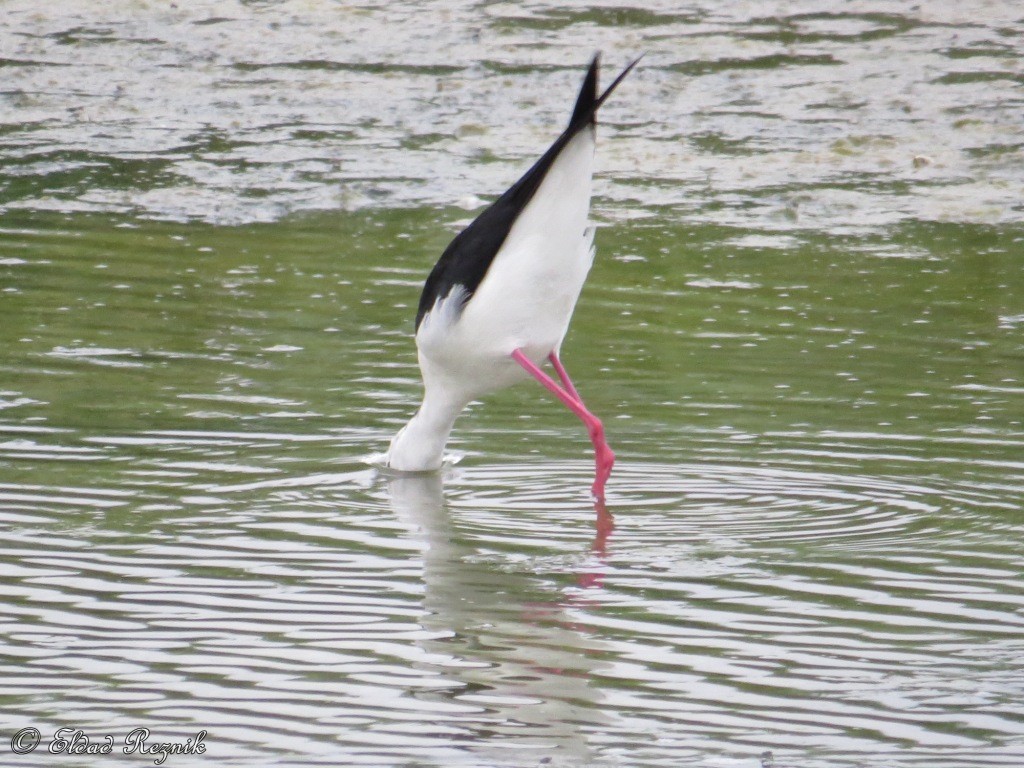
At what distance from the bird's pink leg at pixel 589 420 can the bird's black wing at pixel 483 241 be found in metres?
0.36

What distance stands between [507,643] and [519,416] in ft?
9.01

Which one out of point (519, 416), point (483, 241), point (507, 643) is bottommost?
point (519, 416)

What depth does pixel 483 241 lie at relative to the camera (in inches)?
268

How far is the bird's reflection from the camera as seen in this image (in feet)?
14.3

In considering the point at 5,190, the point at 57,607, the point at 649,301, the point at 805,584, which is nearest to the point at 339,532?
the point at 57,607

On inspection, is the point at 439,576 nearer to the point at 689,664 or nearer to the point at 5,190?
the point at 689,664

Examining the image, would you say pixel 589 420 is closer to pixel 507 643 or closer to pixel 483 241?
pixel 483 241

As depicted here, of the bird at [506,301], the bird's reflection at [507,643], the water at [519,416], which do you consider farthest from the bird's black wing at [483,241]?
the bird's reflection at [507,643]

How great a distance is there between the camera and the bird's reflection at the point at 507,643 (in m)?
4.36

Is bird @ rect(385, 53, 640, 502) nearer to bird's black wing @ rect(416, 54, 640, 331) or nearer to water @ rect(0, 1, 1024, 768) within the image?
bird's black wing @ rect(416, 54, 640, 331)

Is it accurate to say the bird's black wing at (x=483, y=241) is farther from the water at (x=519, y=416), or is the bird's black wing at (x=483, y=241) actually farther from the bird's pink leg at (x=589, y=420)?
the water at (x=519, y=416)

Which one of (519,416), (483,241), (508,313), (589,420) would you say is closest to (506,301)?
(508,313)

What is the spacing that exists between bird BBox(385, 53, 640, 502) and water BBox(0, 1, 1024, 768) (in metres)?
0.21

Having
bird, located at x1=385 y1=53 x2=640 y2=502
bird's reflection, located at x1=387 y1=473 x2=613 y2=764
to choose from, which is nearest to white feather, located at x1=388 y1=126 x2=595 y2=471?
bird, located at x1=385 y1=53 x2=640 y2=502
